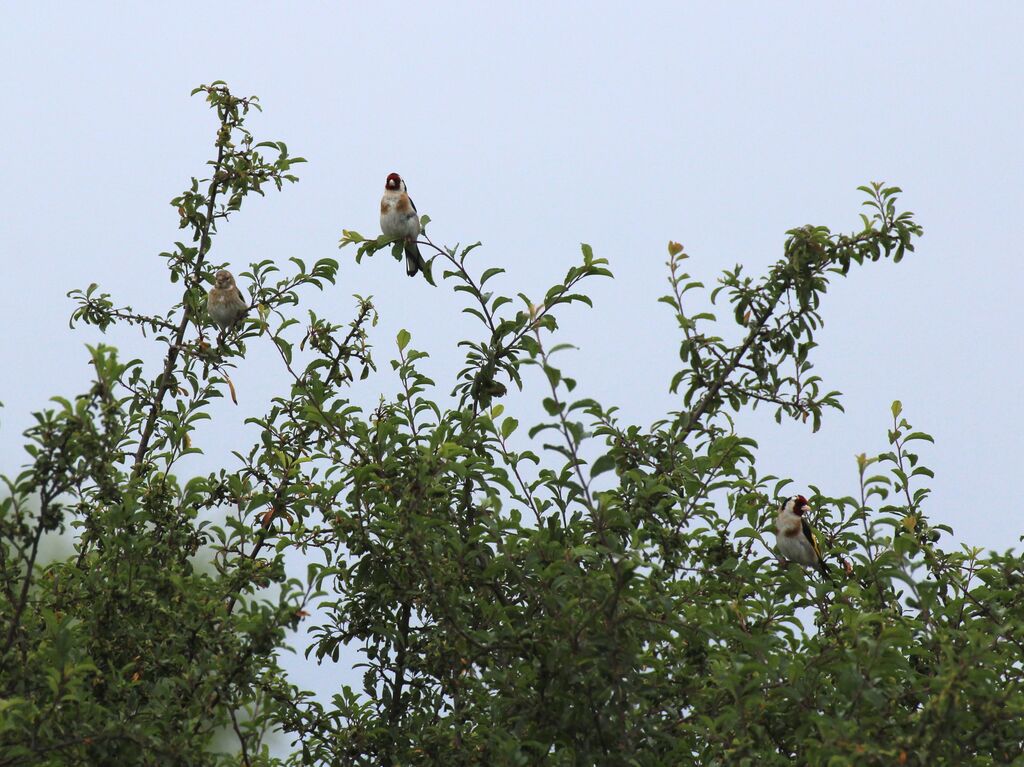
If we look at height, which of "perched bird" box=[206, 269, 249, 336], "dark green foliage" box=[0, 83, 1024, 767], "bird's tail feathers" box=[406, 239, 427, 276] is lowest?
"dark green foliage" box=[0, 83, 1024, 767]

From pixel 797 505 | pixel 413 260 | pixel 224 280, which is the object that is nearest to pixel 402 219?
pixel 413 260

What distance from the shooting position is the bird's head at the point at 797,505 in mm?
8144

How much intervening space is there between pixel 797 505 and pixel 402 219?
11.7ft

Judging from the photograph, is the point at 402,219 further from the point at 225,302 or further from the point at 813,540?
the point at 813,540

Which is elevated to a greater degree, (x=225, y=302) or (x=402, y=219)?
(x=402, y=219)

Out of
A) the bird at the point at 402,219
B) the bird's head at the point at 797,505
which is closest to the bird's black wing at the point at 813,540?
the bird's head at the point at 797,505

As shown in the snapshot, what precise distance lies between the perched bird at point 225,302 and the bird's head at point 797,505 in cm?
422

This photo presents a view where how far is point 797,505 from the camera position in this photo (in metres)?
8.46

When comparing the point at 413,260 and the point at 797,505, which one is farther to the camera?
the point at 413,260

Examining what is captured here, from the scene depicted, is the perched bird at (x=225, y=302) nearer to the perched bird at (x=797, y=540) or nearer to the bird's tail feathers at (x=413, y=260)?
the bird's tail feathers at (x=413, y=260)

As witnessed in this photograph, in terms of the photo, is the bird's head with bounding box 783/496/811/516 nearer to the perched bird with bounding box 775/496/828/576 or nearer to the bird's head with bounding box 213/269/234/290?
the perched bird with bounding box 775/496/828/576

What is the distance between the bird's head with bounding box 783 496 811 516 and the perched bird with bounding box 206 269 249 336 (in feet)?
13.8

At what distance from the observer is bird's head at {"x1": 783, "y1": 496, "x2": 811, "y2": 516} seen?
8144 millimetres

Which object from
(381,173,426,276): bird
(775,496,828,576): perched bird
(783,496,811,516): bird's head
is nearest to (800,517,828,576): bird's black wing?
(775,496,828,576): perched bird
